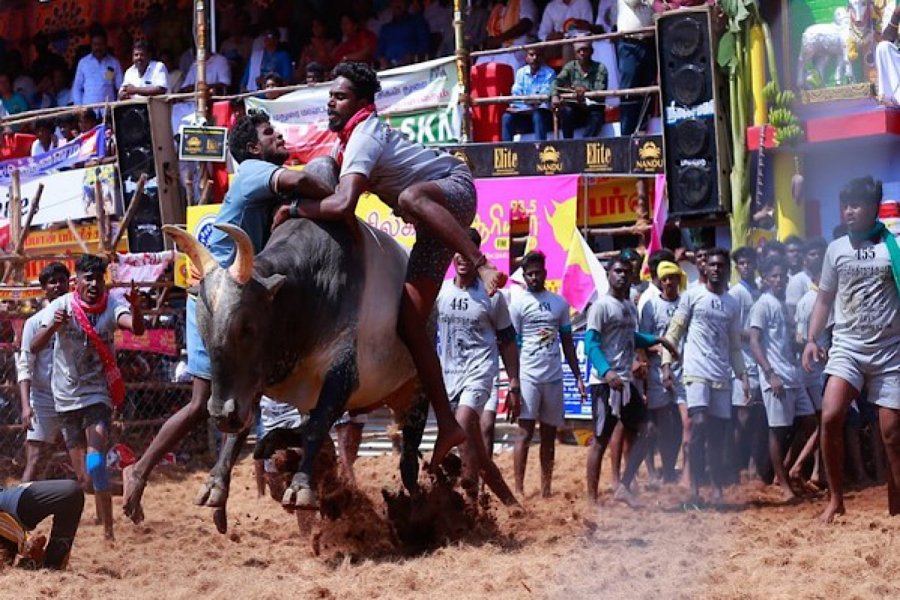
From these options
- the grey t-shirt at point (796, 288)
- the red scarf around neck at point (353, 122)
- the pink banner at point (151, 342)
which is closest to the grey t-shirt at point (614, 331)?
the grey t-shirt at point (796, 288)

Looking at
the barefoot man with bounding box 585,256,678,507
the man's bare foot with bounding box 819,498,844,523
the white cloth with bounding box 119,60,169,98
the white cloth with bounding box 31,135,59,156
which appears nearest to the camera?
the man's bare foot with bounding box 819,498,844,523

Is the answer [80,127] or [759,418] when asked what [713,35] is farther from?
[80,127]

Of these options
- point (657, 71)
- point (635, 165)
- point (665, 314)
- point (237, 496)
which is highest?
point (657, 71)

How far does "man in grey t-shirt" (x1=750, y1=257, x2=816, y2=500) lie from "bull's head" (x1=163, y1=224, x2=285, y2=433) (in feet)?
15.7

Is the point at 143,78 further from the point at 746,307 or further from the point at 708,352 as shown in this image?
the point at 708,352

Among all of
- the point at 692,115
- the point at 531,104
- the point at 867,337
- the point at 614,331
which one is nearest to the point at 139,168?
the point at 531,104

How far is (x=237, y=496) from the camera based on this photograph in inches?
444

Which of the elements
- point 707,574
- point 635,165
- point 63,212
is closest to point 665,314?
point 635,165

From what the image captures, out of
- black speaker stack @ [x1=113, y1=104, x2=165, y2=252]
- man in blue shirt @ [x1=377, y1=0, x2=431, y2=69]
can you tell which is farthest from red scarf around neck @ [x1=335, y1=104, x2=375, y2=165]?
black speaker stack @ [x1=113, y1=104, x2=165, y2=252]

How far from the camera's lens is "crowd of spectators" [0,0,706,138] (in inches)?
544

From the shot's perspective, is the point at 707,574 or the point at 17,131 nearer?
the point at 707,574

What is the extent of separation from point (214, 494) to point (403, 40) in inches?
417

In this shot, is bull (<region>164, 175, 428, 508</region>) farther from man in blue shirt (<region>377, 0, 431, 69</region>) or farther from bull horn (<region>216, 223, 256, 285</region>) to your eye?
man in blue shirt (<region>377, 0, 431, 69</region>)

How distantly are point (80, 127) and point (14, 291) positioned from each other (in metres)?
5.42
